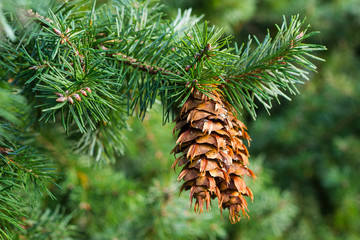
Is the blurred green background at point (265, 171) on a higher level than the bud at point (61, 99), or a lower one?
higher

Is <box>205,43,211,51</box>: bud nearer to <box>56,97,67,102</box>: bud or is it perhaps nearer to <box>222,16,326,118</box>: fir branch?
<box>222,16,326,118</box>: fir branch

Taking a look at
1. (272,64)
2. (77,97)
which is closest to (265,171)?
(272,64)

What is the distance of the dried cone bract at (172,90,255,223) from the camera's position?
0.31m

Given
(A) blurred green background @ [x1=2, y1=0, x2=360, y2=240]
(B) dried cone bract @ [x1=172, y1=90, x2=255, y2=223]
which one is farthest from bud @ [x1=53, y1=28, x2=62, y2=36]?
(B) dried cone bract @ [x1=172, y1=90, x2=255, y2=223]

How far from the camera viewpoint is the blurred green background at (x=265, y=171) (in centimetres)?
69

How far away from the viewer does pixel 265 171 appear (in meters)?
1.13

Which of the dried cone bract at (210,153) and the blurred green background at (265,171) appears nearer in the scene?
the dried cone bract at (210,153)

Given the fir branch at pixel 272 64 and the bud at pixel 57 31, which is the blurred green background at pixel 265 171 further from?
the fir branch at pixel 272 64

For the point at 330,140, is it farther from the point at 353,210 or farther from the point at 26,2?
the point at 26,2

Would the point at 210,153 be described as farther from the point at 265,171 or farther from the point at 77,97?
the point at 265,171

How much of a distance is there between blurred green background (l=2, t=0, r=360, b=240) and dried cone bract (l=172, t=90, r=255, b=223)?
14 centimetres

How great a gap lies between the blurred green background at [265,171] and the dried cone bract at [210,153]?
0.47 ft

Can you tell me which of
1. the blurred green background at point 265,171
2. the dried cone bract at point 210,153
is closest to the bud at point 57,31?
the blurred green background at point 265,171

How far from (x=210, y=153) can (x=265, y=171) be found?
883 millimetres
